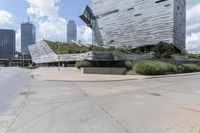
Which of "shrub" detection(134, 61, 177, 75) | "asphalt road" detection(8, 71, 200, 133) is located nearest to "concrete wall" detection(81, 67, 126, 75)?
"shrub" detection(134, 61, 177, 75)

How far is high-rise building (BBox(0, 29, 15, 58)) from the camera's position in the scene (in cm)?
15902

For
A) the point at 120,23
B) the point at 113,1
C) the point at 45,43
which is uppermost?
the point at 113,1

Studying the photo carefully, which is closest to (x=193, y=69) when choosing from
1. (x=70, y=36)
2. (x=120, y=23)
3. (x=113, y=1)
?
(x=120, y=23)

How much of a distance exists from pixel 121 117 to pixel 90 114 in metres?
1.09

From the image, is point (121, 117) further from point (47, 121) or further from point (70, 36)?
point (70, 36)

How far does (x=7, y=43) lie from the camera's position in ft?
536

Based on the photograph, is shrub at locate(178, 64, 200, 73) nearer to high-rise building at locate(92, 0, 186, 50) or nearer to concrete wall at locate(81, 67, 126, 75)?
concrete wall at locate(81, 67, 126, 75)

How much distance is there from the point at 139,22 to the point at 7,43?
105 metres

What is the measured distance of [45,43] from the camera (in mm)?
81812

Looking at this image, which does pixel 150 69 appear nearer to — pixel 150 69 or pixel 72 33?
pixel 150 69

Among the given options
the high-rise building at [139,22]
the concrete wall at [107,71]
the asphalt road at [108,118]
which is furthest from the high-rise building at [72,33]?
the asphalt road at [108,118]

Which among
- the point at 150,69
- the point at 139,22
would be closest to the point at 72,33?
A: the point at 139,22

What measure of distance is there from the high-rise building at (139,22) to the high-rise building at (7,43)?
74122mm

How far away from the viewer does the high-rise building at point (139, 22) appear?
79675mm
